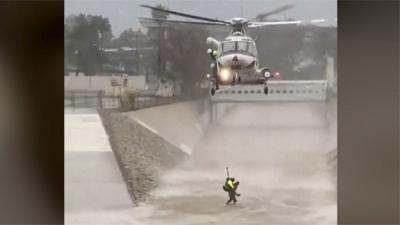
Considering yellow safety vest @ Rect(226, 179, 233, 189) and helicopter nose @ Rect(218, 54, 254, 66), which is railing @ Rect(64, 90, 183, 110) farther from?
yellow safety vest @ Rect(226, 179, 233, 189)

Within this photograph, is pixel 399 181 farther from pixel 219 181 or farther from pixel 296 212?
pixel 219 181

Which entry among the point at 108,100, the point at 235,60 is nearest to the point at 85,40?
the point at 108,100

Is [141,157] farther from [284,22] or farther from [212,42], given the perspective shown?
[284,22]

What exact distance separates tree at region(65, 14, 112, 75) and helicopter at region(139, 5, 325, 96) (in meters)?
0.25

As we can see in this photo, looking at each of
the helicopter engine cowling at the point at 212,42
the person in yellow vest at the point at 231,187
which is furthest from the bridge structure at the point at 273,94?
the person in yellow vest at the point at 231,187

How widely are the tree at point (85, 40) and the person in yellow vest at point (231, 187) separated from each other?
3.27ft

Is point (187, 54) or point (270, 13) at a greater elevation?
point (270, 13)

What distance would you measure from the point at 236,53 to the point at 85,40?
88 centimetres

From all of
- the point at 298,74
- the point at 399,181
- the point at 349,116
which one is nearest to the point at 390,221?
the point at 399,181

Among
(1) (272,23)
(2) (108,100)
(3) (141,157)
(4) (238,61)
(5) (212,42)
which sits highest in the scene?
(1) (272,23)

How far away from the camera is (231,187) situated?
3.01 metres

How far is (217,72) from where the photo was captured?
3061 millimetres

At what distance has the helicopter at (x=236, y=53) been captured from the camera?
3016 millimetres

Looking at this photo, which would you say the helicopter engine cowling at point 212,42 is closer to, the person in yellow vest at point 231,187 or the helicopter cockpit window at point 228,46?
the helicopter cockpit window at point 228,46
